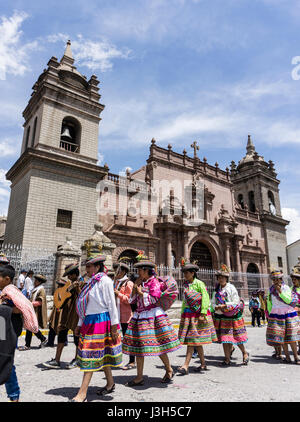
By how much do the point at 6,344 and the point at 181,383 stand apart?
2511mm

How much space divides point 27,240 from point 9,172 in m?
5.49

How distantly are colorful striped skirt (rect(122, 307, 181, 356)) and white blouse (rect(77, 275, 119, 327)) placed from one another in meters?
0.72

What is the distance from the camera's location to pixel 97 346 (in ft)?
11.5

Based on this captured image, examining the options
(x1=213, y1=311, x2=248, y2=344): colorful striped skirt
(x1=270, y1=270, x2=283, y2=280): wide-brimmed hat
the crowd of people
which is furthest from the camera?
(x1=270, y1=270, x2=283, y2=280): wide-brimmed hat

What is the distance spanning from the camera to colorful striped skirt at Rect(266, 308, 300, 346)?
18.6ft

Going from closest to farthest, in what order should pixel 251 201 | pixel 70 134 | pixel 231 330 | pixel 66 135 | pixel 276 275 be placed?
pixel 231 330 → pixel 276 275 → pixel 66 135 → pixel 70 134 → pixel 251 201

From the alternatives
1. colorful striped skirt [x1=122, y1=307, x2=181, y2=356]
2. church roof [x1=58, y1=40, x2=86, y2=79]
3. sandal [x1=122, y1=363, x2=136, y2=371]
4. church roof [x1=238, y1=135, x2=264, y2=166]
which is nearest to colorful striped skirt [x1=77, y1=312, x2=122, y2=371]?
colorful striped skirt [x1=122, y1=307, x2=181, y2=356]

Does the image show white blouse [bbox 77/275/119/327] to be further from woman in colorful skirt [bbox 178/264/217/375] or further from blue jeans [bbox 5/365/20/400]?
woman in colorful skirt [bbox 178/264/217/375]

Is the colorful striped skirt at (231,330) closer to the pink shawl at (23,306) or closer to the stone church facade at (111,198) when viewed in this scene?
the pink shawl at (23,306)

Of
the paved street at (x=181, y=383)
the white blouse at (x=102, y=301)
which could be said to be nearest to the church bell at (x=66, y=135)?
the paved street at (x=181, y=383)

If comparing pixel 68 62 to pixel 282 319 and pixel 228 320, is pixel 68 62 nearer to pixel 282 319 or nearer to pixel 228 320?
pixel 228 320

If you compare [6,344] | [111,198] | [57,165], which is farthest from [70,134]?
[6,344]
